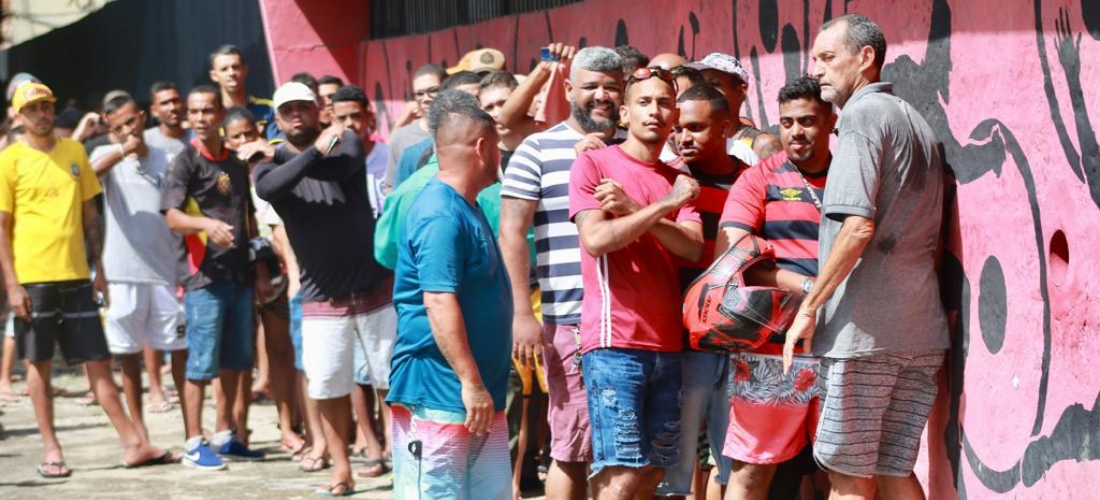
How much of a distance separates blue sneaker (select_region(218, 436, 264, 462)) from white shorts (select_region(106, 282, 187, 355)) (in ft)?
2.76

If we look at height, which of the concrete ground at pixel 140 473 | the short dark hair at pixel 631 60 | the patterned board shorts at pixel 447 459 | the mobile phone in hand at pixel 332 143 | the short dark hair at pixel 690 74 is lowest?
the concrete ground at pixel 140 473

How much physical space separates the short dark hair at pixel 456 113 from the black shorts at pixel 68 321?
419 cm

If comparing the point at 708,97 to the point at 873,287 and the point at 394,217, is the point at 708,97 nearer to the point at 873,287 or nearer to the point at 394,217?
the point at 873,287

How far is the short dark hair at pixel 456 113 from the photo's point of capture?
200 inches

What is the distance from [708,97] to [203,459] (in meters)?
4.25

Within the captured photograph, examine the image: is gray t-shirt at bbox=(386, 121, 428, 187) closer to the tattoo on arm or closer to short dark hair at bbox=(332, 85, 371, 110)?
short dark hair at bbox=(332, 85, 371, 110)

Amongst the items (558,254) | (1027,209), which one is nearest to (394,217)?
(558,254)

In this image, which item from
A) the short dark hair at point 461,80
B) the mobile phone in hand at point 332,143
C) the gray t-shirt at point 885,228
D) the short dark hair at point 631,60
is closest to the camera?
the gray t-shirt at point 885,228

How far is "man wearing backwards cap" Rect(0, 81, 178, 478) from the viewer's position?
860 cm

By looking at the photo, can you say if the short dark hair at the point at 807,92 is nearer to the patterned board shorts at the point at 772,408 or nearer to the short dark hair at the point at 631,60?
the patterned board shorts at the point at 772,408

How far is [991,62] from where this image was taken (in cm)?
517

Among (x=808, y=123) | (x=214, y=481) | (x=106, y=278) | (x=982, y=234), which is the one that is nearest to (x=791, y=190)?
(x=808, y=123)

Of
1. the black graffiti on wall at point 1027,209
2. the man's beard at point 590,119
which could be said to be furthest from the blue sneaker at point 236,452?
the black graffiti on wall at point 1027,209

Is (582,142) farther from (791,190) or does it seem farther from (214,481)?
(214,481)
